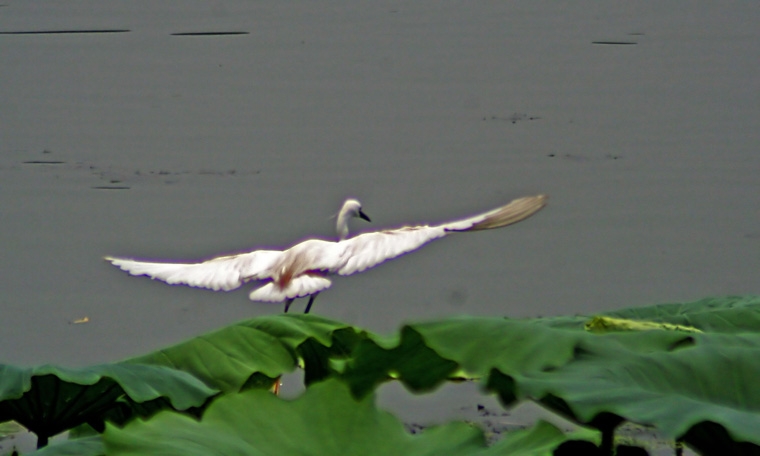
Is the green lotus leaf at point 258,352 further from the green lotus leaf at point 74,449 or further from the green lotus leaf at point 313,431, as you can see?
the green lotus leaf at point 313,431

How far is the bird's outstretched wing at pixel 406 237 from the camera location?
3.48 meters

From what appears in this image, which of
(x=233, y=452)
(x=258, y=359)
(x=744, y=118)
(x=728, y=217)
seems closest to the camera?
(x=233, y=452)

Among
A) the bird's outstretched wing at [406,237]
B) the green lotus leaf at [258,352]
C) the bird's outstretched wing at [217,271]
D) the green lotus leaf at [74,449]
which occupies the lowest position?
the bird's outstretched wing at [217,271]

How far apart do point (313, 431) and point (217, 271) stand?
2.92 meters

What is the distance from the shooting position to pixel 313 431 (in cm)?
127

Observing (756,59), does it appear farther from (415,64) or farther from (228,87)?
(228,87)

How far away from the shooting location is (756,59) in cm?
757

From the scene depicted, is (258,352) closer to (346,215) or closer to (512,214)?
(512,214)

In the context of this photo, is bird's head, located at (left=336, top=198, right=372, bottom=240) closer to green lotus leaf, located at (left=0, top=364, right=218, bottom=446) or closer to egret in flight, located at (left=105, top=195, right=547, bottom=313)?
egret in flight, located at (left=105, top=195, right=547, bottom=313)

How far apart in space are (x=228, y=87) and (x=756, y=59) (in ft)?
12.1

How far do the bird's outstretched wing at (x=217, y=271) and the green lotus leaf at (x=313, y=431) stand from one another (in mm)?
2792

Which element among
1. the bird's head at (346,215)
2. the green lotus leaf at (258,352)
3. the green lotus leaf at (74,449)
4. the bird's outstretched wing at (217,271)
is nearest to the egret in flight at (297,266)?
the bird's outstretched wing at (217,271)

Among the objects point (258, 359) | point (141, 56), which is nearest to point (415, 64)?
point (141, 56)

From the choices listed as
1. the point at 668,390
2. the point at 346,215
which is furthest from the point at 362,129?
the point at 668,390
